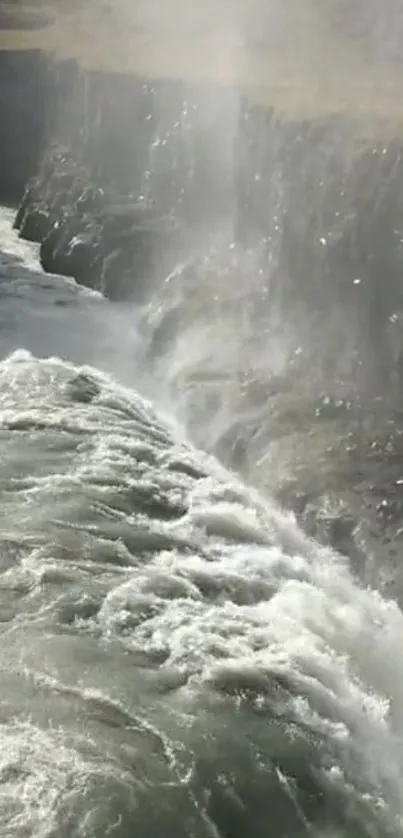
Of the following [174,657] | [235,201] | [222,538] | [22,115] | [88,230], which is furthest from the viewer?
[22,115]

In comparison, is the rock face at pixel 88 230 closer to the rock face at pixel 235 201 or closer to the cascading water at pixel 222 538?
the rock face at pixel 235 201

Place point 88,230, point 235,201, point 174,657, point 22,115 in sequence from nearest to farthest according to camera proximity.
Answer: point 174,657 → point 235,201 → point 88,230 → point 22,115

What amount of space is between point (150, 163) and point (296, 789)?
19719 mm

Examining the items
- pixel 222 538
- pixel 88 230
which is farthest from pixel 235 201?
pixel 222 538

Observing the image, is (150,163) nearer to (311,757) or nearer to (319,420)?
(319,420)

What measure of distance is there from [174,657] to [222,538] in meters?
2.67

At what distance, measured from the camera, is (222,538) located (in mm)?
11945

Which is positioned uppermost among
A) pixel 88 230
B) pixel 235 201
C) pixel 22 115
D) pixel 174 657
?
pixel 22 115

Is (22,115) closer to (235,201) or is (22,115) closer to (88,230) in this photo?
(88,230)

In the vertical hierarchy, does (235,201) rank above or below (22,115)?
below

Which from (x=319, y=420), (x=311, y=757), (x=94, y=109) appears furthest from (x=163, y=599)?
(x=94, y=109)

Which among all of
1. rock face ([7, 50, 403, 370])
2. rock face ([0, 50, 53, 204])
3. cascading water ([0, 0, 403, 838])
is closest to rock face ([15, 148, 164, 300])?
rock face ([7, 50, 403, 370])

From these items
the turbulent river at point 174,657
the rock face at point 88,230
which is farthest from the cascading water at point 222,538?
the rock face at point 88,230

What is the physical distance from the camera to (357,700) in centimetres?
947
